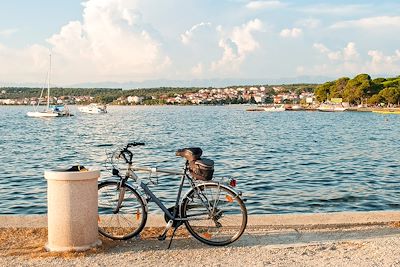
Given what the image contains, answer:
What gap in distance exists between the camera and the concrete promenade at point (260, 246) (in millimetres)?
6906

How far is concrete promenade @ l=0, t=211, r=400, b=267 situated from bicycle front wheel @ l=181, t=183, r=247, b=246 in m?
0.15

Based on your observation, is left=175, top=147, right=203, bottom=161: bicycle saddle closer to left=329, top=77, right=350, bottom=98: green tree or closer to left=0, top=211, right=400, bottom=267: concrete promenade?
left=0, top=211, right=400, bottom=267: concrete promenade

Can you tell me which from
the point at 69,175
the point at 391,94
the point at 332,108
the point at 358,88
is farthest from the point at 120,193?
the point at 332,108

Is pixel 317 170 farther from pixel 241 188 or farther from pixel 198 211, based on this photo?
pixel 198 211

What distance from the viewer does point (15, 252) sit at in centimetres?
729

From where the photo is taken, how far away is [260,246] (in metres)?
7.62

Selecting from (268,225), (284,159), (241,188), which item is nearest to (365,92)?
(284,159)

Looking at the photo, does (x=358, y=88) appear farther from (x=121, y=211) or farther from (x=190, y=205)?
(x=190, y=205)

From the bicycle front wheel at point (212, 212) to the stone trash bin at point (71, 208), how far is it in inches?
49.6

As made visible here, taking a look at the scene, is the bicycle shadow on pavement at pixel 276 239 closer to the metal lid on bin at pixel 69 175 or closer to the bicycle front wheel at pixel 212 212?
the bicycle front wheel at pixel 212 212

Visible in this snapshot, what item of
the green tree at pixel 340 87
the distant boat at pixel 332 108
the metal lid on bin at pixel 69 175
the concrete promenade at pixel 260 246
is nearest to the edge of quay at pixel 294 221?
the concrete promenade at pixel 260 246

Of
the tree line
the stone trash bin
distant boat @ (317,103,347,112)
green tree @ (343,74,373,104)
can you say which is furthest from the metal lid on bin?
distant boat @ (317,103,347,112)

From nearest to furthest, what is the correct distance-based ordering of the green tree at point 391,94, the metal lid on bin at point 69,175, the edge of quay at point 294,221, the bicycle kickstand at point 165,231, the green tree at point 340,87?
the metal lid on bin at point 69,175 → the bicycle kickstand at point 165,231 → the edge of quay at point 294,221 → the green tree at point 391,94 → the green tree at point 340,87

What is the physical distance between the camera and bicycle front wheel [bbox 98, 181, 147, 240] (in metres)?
7.96
